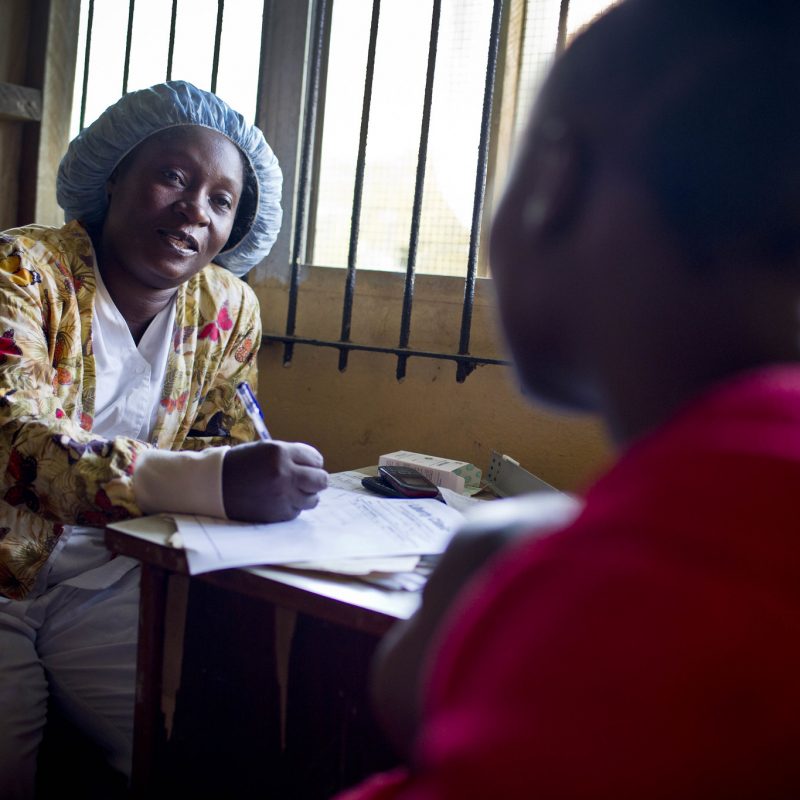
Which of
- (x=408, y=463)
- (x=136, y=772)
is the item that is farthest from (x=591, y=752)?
(x=408, y=463)

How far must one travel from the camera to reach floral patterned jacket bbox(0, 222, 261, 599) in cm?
85

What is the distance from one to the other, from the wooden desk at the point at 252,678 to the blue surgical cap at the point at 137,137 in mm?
811

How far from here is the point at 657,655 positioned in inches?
9.9

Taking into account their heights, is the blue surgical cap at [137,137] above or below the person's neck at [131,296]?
above

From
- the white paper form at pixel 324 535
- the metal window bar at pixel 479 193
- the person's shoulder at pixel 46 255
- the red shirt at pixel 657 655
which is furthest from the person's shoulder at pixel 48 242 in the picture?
the red shirt at pixel 657 655

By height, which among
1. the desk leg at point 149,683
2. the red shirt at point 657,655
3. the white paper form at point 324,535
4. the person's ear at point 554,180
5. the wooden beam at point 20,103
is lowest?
the desk leg at point 149,683

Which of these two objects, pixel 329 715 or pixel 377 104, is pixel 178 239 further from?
pixel 329 715

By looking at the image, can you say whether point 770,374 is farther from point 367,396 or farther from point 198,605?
point 367,396

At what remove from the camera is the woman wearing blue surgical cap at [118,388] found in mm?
832

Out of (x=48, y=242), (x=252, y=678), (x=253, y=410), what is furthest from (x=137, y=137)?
(x=252, y=678)

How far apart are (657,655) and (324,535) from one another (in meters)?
0.55

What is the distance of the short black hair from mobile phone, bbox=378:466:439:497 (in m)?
0.74

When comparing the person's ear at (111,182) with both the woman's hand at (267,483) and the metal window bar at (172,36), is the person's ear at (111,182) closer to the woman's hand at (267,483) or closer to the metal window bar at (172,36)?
the metal window bar at (172,36)

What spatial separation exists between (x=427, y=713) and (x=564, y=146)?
0.88 feet
